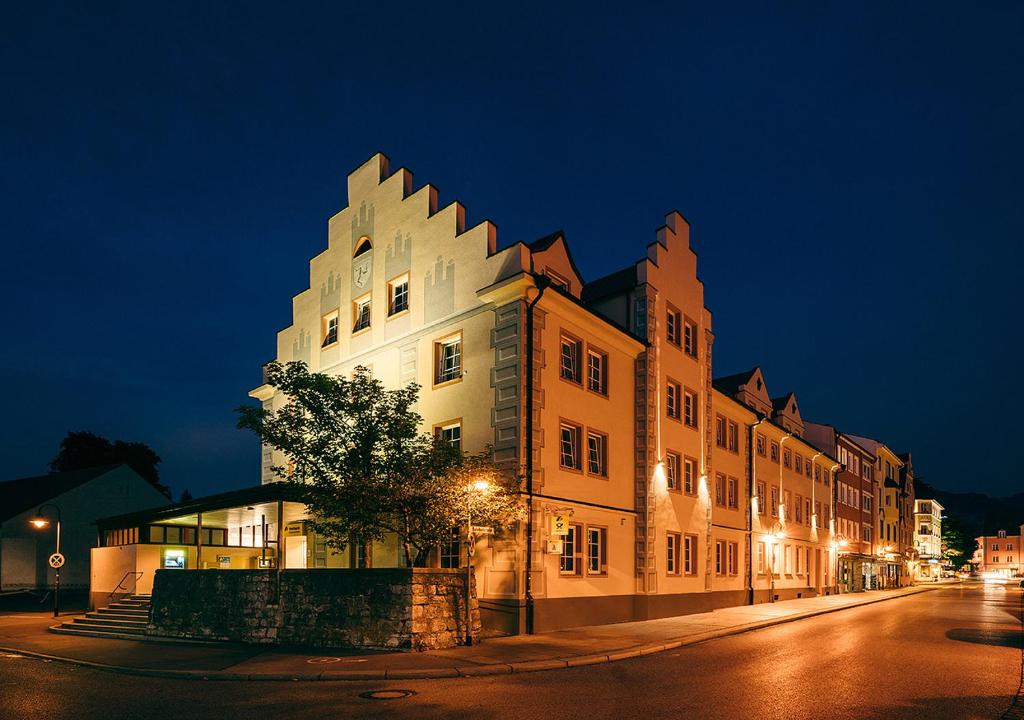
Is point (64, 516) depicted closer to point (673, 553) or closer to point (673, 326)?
point (673, 553)

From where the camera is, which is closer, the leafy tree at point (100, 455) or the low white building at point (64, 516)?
the low white building at point (64, 516)

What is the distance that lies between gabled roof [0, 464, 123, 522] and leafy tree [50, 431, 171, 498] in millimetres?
9138

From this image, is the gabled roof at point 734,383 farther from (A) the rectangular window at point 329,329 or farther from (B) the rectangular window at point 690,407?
(A) the rectangular window at point 329,329

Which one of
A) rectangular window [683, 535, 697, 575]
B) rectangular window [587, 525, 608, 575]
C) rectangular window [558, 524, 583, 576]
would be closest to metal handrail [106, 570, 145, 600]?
rectangular window [558, 524, 583, 576]

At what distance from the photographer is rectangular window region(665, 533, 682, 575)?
95.2ft

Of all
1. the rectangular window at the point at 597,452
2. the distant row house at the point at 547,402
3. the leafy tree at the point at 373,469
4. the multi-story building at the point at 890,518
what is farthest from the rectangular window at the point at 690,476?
the multi-story building at the point at 890,518

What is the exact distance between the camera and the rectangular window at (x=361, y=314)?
29.6 m

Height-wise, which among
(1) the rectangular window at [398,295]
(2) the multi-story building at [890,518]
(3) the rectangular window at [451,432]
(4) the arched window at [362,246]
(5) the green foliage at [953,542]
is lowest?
(5) the green foliage at [953,542]

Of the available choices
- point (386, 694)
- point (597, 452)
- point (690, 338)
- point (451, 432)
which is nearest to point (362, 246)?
point (451, 432)

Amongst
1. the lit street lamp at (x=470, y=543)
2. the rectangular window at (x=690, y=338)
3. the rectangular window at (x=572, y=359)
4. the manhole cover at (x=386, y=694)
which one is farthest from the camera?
the rectangular window at (x=690, y=338)

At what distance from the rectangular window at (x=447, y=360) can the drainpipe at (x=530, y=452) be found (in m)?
2.78

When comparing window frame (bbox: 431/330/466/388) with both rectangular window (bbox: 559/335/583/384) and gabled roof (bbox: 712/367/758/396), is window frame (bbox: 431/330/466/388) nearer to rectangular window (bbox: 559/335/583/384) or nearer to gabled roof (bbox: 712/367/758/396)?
rectangular window (bbox: 559/335/583/384)

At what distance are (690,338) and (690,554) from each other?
825 centimetres

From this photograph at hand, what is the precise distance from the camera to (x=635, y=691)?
1319cm
